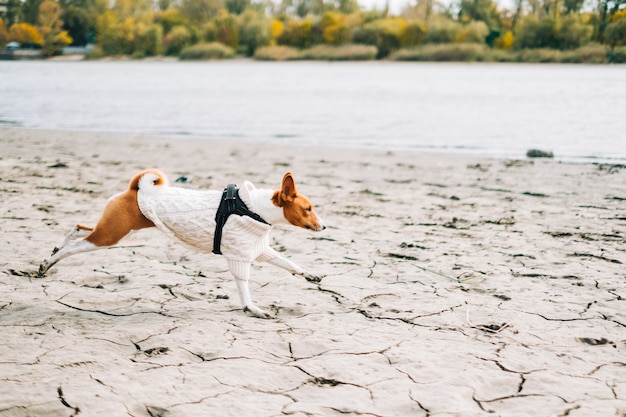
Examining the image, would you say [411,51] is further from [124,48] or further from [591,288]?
[591,288]

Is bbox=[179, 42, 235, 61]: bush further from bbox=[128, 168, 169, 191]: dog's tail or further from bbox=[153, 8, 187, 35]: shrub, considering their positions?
bbox=[128, 168, 169, 191]: dog's tail

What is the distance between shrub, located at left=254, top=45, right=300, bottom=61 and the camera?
6141 cm

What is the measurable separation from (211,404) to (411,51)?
5422 cm

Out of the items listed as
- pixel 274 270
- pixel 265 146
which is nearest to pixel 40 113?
pixel 265 146

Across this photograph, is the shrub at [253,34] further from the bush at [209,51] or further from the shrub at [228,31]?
the bush at [209,51]

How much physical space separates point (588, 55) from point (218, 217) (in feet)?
129

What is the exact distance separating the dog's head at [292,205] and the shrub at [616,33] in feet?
96.6

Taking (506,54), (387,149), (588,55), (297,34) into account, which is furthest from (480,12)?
(387,149)

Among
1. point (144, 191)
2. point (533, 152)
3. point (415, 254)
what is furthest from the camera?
point (533, 152)

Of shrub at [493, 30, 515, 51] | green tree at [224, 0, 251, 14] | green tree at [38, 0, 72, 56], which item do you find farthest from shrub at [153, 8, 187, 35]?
shrub at [493, 30, 515, 51]

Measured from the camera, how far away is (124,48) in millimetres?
69562

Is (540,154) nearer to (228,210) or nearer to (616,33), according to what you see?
(228,210)

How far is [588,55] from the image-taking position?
122ft

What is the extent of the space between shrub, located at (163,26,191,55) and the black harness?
6679 cm
